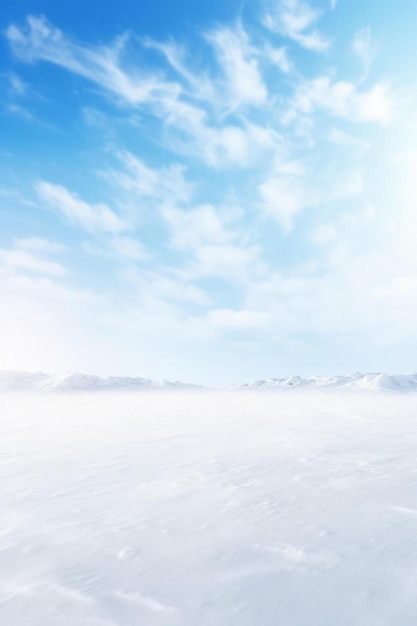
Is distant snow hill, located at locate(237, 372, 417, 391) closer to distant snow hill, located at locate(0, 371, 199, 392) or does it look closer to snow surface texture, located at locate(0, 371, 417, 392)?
snow surface texture, located at locate(0, 371, 417, 392)

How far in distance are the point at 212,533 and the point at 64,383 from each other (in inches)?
735

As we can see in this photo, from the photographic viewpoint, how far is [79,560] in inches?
97.0

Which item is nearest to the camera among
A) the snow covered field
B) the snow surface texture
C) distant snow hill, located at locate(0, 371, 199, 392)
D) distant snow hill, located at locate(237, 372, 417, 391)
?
the snow covered field

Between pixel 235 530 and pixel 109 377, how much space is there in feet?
71.2

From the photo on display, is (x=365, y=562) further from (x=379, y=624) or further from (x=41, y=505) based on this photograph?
(x=41, y=505)

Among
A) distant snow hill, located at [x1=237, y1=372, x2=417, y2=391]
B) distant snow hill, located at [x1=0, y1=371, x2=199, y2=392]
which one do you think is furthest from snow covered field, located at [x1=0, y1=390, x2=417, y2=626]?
distant snow hill, located at [x1=0, y1=371, x2=199, y2=392]

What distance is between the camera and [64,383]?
65.7 ft

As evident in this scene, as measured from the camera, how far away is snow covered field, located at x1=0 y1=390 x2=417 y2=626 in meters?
1.89

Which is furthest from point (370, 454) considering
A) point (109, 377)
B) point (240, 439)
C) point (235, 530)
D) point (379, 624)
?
point (109, 377)

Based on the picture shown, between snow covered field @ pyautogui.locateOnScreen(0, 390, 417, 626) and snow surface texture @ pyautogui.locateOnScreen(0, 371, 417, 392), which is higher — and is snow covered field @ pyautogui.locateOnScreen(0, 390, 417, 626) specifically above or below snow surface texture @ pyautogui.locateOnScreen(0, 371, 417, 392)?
below

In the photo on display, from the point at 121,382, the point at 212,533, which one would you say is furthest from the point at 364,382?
the point at 212,533

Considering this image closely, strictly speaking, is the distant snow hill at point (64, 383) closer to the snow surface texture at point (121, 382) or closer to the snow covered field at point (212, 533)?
the snow surface texture at point (121, 382)

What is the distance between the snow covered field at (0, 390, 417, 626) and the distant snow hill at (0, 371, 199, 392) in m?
13.9

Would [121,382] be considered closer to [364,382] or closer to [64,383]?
[64,383]
